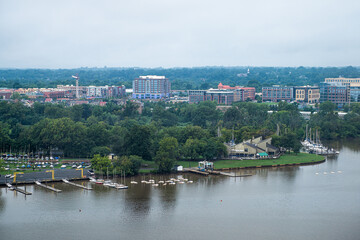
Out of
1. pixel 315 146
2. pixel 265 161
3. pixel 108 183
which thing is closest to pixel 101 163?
pixel 108 183

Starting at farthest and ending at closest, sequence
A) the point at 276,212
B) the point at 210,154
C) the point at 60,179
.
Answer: the point at 210,154, the point at 60,179, the point at 276,212

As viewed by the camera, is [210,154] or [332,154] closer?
[210,154]

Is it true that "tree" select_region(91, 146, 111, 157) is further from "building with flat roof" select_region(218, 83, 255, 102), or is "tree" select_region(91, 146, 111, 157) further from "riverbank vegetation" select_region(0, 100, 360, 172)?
"building with flat roof" select_region(218, 83, 255, 102)

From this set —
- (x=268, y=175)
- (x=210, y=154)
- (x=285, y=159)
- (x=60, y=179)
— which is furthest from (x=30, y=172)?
(x=285, y=159)

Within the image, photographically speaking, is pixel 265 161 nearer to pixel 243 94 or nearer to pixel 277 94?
pixel 243 94

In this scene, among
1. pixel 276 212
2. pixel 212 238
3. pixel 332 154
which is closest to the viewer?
pixel 212 238

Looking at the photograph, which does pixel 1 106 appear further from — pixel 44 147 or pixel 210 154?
pixel 210 154
